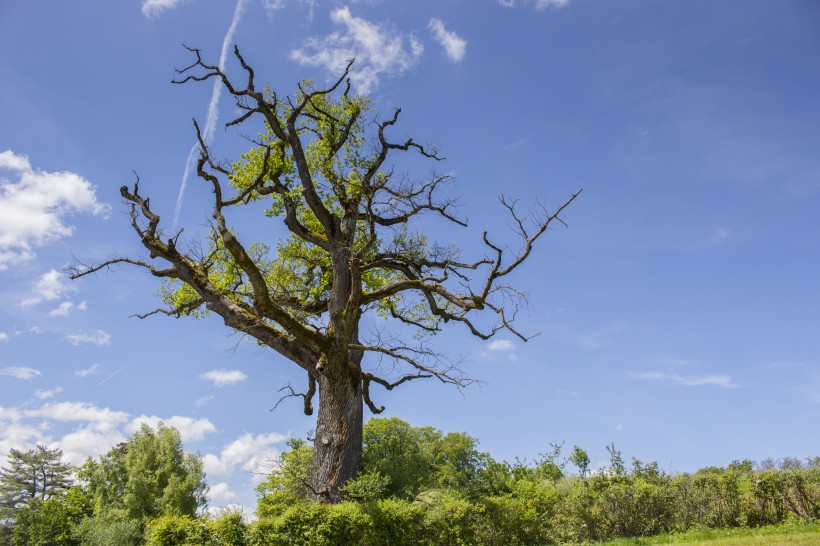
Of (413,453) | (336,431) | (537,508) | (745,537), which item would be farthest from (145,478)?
(745,537)

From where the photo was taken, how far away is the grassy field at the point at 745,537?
403 inches

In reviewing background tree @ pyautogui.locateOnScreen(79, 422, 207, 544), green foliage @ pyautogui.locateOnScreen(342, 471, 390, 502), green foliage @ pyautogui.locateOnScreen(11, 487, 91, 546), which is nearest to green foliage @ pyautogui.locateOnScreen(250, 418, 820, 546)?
green foliage @ pyautogui.locateOnScreen(342, 471, 390, 502)

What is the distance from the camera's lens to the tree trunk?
39.1ft

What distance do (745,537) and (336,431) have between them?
883cm

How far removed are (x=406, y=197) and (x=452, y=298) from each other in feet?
11.0

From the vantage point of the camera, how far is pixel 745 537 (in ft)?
37.0

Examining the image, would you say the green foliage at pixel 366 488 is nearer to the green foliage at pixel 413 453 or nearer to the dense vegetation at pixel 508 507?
the dense vegetation at pixel 508 507

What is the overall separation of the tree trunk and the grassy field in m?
5.80

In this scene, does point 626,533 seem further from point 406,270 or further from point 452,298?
point 406,270

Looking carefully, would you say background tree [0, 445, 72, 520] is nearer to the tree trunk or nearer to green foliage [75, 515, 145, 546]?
green foliage [75, 515, 145, 546]

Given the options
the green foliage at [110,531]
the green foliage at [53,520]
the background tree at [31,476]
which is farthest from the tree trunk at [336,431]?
the background tree at [31,476]

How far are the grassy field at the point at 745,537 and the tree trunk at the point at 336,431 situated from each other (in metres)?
5.80

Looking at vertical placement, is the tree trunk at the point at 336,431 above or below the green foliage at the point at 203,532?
above

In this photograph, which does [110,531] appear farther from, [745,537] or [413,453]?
[745,537]
